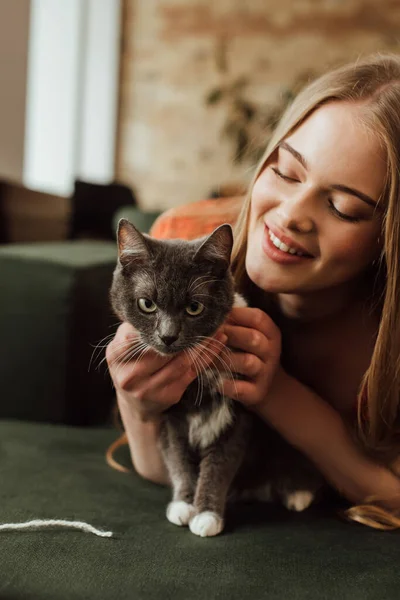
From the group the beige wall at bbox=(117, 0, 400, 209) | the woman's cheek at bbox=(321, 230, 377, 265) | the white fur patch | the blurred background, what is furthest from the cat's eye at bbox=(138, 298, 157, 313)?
the beige wall at bbox=(117, 0, 400, 209)

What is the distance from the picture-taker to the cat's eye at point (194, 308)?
96 centimetres

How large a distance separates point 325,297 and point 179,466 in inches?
18.7

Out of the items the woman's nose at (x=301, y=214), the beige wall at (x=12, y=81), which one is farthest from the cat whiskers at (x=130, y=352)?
the beige wall at (x=12, y=81)

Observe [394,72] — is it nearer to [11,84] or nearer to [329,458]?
[329,458]

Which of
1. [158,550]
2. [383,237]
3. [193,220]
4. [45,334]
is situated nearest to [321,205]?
[383,237]

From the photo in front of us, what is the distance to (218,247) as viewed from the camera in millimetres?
965

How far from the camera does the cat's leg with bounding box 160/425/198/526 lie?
1.06 metres

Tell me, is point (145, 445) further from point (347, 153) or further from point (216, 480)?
point (347, 153)

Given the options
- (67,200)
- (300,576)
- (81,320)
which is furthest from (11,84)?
(300,576)

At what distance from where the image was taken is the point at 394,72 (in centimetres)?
113

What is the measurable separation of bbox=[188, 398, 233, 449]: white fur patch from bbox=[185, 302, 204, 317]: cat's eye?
0.61 feet

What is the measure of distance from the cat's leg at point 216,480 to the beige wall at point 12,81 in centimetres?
216

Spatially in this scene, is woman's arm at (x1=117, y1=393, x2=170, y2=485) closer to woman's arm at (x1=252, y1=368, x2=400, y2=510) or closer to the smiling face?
woman's arm at (x1=252, y1=368, x2=400, y2=510)

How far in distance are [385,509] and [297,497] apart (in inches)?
6.7
